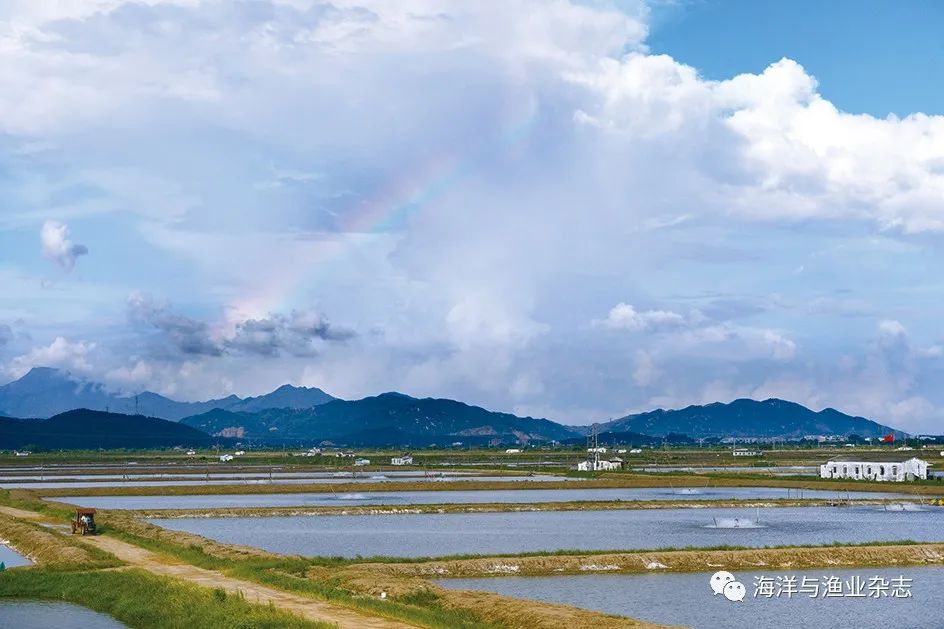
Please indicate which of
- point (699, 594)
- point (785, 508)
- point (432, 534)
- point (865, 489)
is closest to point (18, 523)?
point (432, 534)

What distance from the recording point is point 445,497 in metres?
95.5

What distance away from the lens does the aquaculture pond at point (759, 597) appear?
1262 inches

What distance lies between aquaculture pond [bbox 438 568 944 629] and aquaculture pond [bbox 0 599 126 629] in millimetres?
12226

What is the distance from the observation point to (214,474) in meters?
144

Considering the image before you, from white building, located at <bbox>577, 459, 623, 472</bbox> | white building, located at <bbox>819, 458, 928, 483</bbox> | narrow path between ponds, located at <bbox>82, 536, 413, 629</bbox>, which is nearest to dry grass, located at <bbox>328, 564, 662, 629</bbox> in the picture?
narrow path between ponds, located at <bbox>82, 536, 413, 629</bbox>

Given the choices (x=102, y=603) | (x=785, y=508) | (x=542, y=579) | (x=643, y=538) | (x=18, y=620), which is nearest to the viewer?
(x=18, y=620)

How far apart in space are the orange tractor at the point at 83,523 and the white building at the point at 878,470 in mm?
87505

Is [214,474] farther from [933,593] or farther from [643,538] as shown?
[933,593]

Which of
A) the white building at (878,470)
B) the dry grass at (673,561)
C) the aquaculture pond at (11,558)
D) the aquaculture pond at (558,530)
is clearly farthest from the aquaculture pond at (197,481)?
the dry grass at (673,561)

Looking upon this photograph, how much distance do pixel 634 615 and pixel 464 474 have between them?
10951cm

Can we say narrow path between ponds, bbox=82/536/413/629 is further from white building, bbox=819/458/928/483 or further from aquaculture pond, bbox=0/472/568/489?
white building, bbox=819/458/928/483

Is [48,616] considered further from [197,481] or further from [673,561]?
[197,481]

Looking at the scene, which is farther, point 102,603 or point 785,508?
point 785,508

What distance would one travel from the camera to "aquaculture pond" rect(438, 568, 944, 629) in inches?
1262
